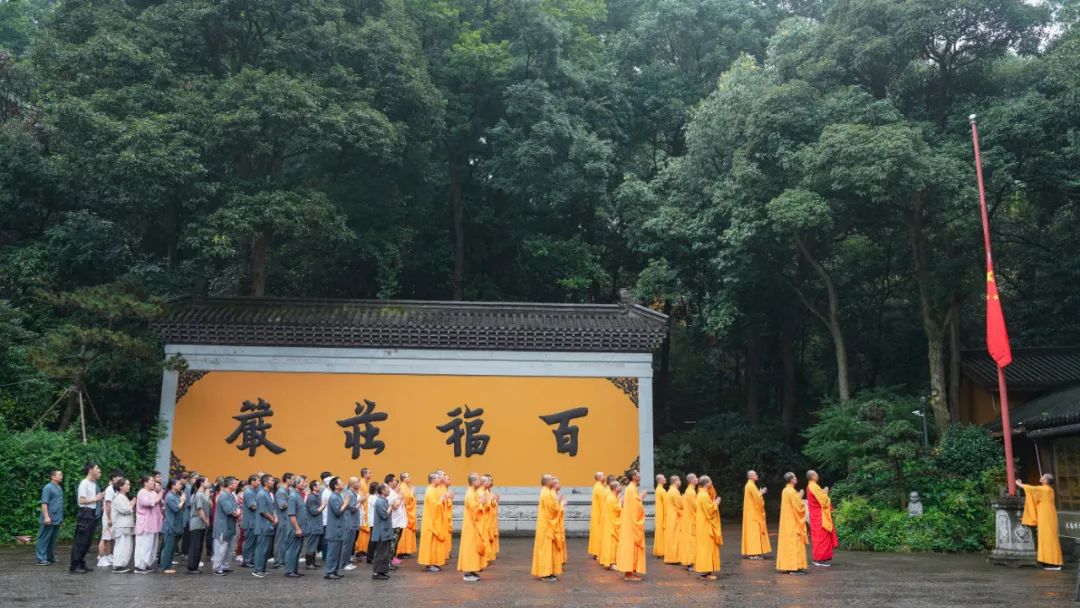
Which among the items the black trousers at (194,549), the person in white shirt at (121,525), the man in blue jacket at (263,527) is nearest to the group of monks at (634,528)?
the man in blue jacket at (263,527)

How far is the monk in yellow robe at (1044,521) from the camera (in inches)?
514

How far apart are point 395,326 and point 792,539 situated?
30.6 ft

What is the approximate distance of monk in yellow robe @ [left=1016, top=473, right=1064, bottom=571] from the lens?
13055 mm

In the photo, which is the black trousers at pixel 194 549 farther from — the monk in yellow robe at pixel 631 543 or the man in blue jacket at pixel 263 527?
the monk in yellow robe at pixel 631 543

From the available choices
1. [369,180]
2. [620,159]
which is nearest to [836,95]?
[620,159]

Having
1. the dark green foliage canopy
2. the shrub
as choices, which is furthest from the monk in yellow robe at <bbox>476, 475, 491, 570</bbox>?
the shrub

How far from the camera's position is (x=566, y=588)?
36.2 ft

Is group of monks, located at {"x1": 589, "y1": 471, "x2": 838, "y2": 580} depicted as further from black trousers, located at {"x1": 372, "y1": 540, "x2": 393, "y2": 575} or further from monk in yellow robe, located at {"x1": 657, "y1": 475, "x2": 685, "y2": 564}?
black trousers, located at {"x1": 372, "y1": 540, "x2": 393, "y2": 575}

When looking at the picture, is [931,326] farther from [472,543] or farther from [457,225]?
[457,225]

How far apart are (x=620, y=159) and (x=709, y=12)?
5706 millimetres

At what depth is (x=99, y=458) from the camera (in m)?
15.9

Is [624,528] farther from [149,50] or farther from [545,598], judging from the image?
[149,50]

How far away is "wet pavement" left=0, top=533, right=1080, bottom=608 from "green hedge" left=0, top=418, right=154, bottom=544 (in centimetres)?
162

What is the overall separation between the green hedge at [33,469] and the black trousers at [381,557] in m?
6.80
